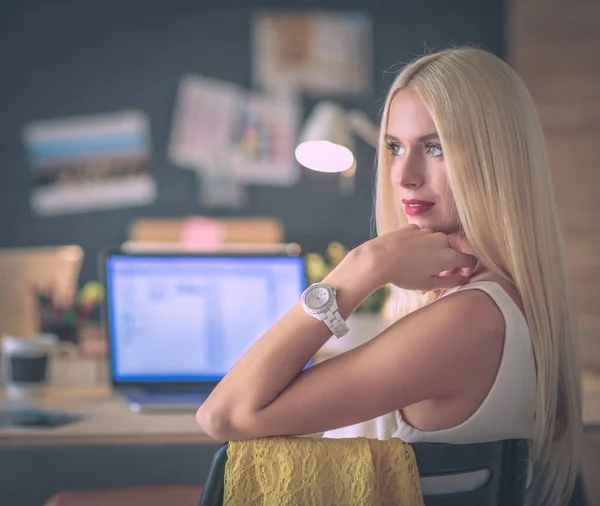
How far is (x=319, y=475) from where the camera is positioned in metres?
0.87

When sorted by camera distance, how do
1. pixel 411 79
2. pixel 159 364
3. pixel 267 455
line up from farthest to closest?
pixel 159 364, pixel 411 79, pixel 267 455

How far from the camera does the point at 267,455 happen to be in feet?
2.94

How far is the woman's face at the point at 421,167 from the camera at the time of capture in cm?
105

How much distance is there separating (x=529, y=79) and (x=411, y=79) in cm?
241

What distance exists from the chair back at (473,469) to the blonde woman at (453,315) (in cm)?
7

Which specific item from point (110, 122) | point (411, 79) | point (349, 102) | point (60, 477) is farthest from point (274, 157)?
point (411, 79)

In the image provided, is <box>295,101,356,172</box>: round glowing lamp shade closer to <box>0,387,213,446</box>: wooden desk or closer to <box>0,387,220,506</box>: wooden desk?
<box>0,387,213,446</box>: wooden desk

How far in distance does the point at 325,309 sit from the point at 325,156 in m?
0.81

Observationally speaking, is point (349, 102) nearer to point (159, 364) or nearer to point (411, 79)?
point (159, 364)

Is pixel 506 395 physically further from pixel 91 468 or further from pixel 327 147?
pixel 91 468

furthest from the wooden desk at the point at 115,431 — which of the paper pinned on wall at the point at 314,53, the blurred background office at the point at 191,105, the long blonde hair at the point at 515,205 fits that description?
the paper pinned on wall at the point at 314,53

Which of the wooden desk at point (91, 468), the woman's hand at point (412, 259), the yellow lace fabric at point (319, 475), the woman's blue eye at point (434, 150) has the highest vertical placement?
the woman's blue eye at point (434, 150)

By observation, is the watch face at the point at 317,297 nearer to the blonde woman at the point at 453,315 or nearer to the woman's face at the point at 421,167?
the blonde woman at the point at 453,315

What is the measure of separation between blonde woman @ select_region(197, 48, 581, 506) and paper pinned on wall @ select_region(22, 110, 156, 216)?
264cm
